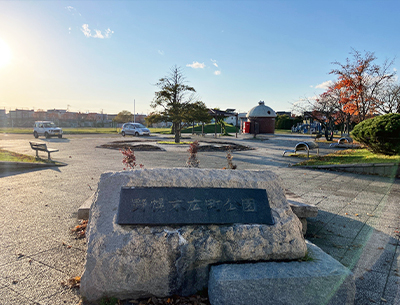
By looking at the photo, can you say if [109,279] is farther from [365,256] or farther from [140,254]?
[365,256]

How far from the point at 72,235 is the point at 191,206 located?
2057 mm

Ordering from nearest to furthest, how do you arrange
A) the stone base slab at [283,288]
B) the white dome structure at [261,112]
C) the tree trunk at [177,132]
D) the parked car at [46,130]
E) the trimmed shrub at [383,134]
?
the stone base slab at [283,288] < the trimmed shrub at [383,134] < the tree trunk at [177,132] < the parked car at [46,130] < the white dome structure at [261,112]

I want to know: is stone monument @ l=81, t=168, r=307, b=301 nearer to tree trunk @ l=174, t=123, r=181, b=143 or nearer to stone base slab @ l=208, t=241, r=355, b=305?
stone base slab @ l=208, t=241, r=355, b=305

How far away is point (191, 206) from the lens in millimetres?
2900

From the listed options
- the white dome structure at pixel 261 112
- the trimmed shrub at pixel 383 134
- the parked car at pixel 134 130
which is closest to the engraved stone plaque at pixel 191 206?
the trimmed shrub at pixel 383 134

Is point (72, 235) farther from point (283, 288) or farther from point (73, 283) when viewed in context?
point (283, 288)

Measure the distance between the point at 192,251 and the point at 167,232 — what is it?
0.98 feet

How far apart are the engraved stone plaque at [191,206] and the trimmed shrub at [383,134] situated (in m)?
8.73

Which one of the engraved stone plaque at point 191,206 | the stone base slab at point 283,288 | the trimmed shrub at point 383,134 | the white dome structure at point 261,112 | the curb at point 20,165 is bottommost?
the curb at point 20,165

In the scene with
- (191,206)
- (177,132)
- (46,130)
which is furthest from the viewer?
(46,130)

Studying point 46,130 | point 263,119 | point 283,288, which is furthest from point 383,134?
point 46,130

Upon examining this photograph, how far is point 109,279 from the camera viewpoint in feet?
8.17

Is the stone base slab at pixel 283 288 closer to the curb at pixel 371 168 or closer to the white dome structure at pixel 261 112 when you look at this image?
the curb at pixel 371 168

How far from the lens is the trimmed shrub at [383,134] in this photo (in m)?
9.49
